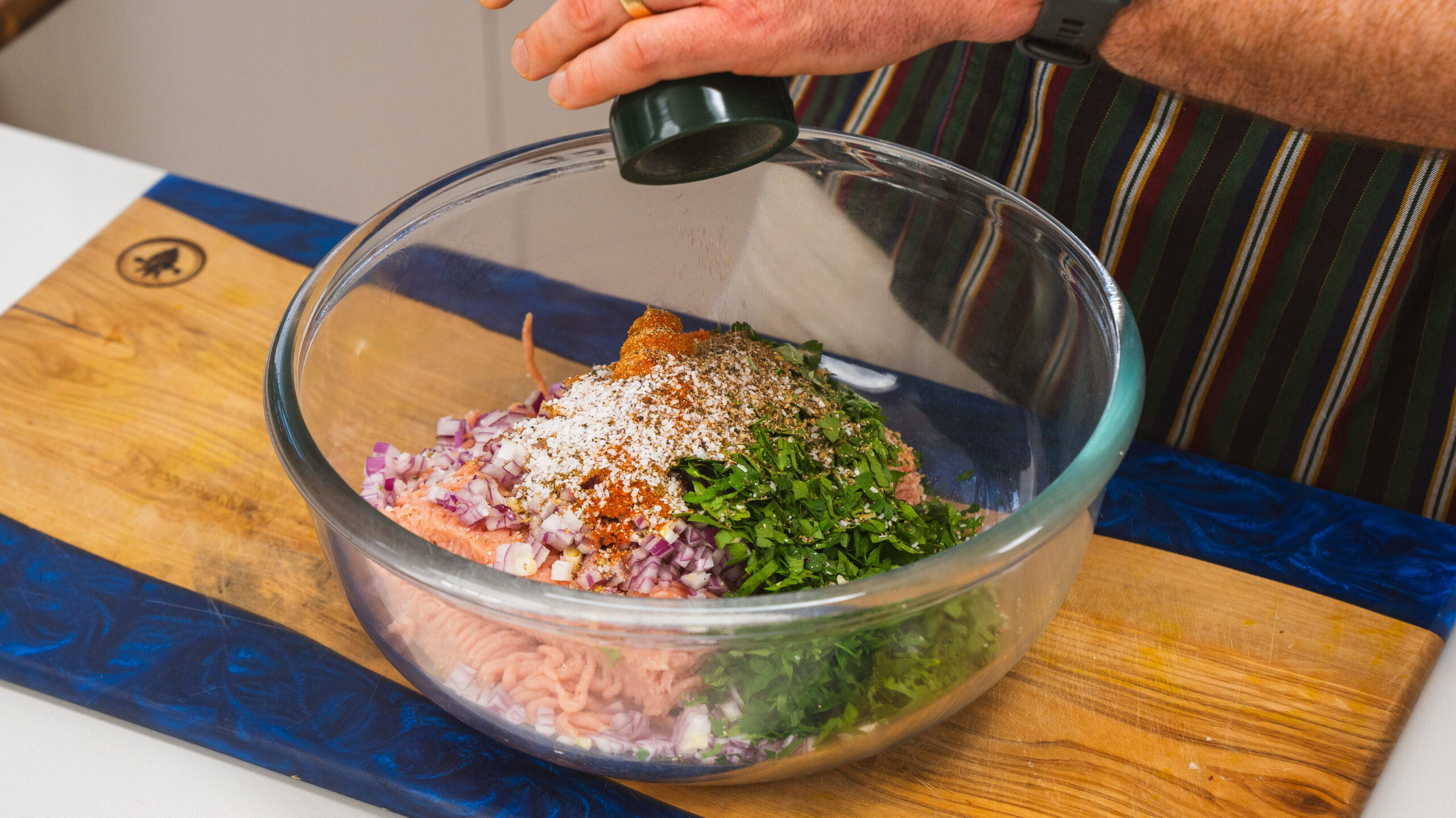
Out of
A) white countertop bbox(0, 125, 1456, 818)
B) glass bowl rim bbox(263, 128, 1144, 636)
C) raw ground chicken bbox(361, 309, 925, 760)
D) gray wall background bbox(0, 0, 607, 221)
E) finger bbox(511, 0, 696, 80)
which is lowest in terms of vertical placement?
gray wall background bbox(0, 0, 607, 221)

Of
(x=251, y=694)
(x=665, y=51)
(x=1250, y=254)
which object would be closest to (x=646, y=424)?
(x=665, y=51)

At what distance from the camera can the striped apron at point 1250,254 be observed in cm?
125

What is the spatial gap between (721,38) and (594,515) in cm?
39

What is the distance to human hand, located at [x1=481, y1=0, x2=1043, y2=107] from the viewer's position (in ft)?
2.60

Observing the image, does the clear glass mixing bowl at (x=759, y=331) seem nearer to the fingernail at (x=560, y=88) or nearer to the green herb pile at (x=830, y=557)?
the green herb pile at (x=830, y=557)

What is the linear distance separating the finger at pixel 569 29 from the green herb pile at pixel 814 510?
35cm

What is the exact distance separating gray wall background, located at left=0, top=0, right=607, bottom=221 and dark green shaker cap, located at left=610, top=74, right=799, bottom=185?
79.0 inches

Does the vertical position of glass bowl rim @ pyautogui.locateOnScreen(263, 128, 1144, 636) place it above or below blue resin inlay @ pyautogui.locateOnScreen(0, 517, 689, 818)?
above

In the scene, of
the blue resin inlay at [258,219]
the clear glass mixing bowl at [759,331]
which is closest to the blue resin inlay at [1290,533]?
the clear glass mixing bowl at [759,331]

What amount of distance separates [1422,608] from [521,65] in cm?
99

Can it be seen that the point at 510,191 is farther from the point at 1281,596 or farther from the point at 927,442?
the point at 1281,596

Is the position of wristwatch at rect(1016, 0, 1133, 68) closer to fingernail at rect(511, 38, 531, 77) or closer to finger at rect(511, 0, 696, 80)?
finger at rect(511, 0, 696, 80)

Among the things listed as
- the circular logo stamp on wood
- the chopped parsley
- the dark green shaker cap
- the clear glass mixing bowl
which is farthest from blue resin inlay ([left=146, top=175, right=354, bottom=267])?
the chopped parsley

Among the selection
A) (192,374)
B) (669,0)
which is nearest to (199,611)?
(192,374)
